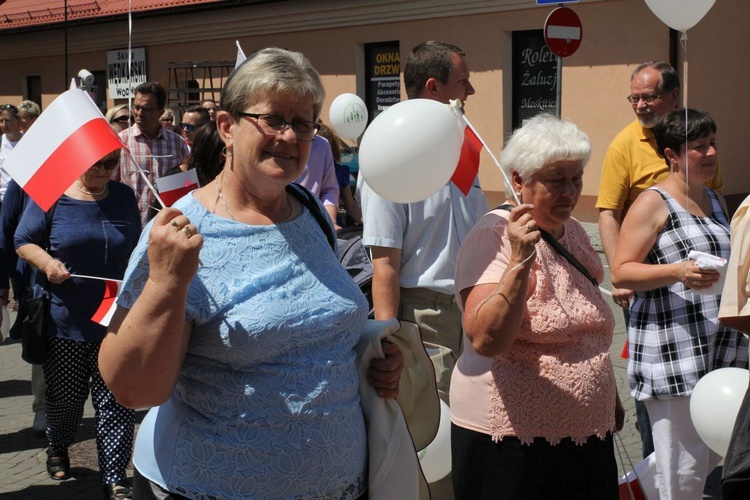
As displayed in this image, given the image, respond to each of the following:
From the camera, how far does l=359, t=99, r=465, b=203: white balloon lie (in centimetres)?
338

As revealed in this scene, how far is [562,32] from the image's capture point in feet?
43.2

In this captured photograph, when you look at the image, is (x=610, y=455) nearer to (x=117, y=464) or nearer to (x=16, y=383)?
(x=117, y=464)

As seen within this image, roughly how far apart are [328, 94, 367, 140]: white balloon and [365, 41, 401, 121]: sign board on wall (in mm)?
9044

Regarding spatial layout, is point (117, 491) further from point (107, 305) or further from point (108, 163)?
point (108, 163)

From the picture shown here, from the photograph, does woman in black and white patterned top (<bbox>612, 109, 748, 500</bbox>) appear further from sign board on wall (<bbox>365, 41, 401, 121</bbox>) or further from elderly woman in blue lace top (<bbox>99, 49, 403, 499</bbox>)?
sign board on wall (<bbox>365, 41, 401, 121</bbox>)

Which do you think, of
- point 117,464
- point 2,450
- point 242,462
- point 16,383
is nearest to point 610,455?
point 242,462

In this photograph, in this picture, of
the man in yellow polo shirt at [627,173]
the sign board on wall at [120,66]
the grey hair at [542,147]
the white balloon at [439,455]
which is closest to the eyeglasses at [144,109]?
the man in yellow polo shirt at [627,173]

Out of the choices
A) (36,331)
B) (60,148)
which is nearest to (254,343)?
(60,148)

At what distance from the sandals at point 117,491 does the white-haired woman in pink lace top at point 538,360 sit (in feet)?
7.70

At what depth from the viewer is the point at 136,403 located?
94.4 inches

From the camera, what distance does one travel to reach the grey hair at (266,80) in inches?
100

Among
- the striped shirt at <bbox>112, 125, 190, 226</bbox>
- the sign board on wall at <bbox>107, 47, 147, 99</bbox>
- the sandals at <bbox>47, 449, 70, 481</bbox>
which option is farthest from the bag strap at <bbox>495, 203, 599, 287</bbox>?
the sign board on wall at <bbox>107, 47, 147, 99</bbox>

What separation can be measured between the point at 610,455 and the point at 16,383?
229 inches

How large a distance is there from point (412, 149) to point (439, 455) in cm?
162
